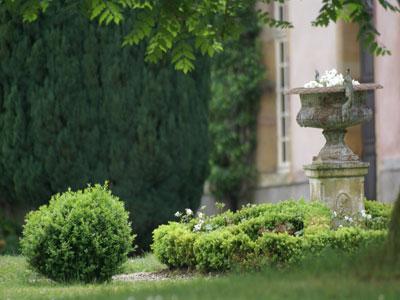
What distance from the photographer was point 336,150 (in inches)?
522

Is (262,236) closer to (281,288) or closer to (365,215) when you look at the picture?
(365,215)

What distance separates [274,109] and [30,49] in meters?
Result: 5.78

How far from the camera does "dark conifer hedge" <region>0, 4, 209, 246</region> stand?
15.8 meters

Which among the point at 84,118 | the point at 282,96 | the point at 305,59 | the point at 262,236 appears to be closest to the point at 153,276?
the point at 262,236

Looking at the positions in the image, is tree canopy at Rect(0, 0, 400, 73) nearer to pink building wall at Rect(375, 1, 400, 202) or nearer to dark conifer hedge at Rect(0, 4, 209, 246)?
dark conifer hedge at Rect(0, 4, 209, 246)

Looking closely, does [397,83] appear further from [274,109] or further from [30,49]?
[30,49]

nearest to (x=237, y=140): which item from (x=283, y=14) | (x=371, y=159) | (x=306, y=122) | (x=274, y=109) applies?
(x=274, y=109)

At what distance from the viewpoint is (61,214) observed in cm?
1183

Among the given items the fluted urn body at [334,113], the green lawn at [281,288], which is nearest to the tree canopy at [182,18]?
the fluted urn body at [334,113]

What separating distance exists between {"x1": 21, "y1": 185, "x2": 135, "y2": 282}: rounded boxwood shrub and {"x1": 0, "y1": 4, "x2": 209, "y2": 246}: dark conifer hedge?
12.5 ft

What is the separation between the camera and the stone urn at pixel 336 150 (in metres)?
13.0

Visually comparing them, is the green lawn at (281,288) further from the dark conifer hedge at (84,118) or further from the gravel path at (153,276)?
the dark conifer hedge at (84,118)

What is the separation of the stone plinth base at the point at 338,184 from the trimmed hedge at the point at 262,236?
1.02ft

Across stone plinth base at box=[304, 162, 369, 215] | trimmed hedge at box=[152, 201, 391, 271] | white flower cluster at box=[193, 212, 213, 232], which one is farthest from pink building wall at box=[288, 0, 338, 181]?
white flower cluster at box=[193, 212, 213, 232]
